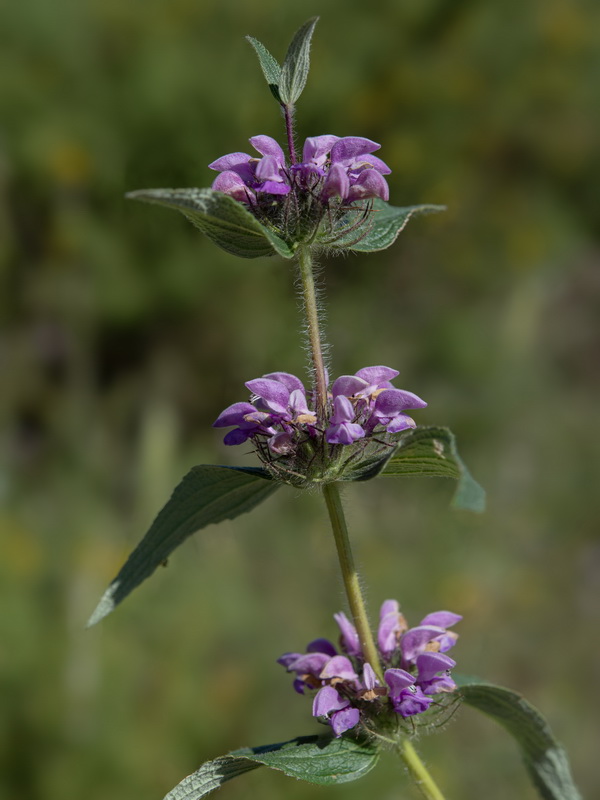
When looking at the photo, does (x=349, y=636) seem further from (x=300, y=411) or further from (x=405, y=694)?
(x=300, y=411)

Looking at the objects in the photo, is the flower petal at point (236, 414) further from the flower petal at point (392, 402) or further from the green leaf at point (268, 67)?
the green leaf at point (268, 67)

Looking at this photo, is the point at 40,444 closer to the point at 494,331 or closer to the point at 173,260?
the point at 173,260

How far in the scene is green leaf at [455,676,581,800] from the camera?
43.7 inches

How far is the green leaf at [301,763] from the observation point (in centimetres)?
91

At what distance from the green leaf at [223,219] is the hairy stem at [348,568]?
31 cm

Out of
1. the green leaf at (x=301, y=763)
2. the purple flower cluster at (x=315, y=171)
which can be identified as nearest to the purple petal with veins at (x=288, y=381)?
the purple flower cluster at (x=315, y=171)

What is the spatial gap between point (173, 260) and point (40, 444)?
2013 mm

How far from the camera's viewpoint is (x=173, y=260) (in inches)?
282

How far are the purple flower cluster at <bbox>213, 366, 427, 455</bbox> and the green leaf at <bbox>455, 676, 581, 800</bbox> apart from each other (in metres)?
0.40

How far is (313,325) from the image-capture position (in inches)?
37.8

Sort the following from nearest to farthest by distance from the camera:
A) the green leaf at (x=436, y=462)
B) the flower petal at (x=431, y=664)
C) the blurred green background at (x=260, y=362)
A: the green leaf at (x=436, y=462), the flower petal at (x=431, y=664), the blurred green background at (x=260, y=362)

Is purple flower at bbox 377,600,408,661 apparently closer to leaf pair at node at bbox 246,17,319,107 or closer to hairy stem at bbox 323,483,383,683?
hairy stem at bbox 323,483,383,683

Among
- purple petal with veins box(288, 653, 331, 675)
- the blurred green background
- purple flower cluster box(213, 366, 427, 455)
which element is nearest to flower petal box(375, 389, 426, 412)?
purple flower cluster box(213, 366, 427, 455)

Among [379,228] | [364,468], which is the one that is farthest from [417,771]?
[379,228]
